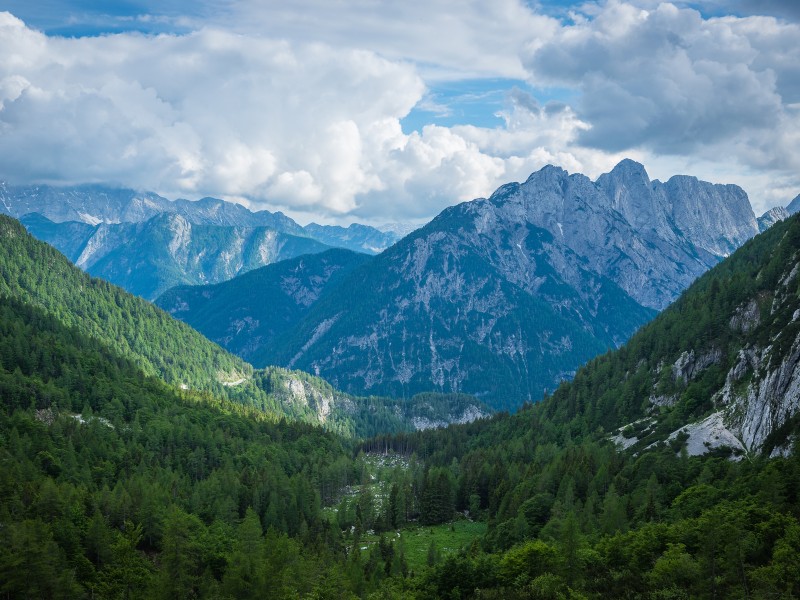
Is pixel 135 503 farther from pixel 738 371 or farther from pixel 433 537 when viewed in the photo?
pixel 738 371

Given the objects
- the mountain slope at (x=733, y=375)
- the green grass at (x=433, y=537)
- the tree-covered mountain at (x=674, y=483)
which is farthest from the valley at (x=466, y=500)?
the green grass at (x=433, y=537)

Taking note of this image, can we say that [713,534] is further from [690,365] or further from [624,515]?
[690,365]

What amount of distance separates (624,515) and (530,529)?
72.0 ft

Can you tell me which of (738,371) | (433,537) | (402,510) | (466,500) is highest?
(738,371)

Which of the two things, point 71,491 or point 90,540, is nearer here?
point 90,540

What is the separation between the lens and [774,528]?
2940 inches

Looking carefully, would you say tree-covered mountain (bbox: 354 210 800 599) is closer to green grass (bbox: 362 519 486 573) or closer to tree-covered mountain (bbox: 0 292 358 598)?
green grass (bbox: 362 519 486 573)

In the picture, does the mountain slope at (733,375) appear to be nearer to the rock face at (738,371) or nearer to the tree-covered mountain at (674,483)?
the rock face at (738,371)

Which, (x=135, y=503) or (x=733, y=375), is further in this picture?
(x=733, y=375)

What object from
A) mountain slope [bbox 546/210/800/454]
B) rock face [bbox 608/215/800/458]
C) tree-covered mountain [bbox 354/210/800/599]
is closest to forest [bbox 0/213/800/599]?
tree-covered mountain [bbox 354/210/800/599]

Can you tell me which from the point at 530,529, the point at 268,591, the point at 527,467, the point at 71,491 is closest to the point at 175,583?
the point at 268,591

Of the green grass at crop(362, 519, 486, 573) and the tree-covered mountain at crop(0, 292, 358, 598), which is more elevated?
the tree-covered mountain at crop(0, 292, 358, 598)

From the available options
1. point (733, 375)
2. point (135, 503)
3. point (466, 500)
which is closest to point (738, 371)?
point (733, 375)

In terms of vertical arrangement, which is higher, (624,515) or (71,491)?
(71,491)
